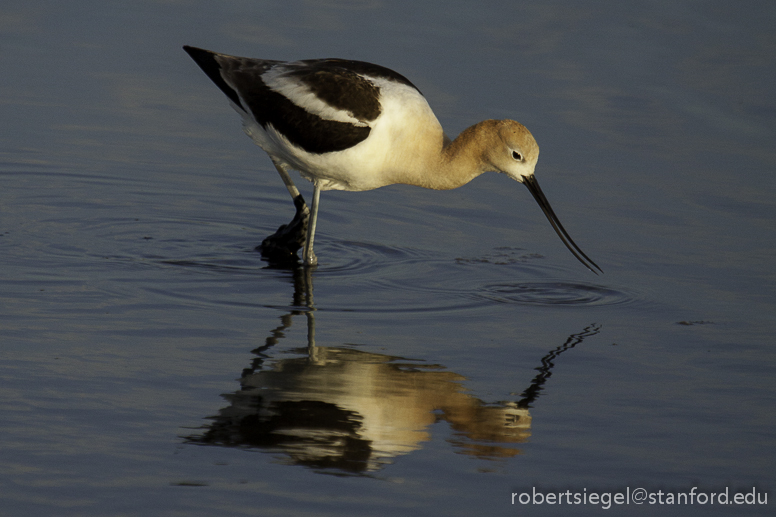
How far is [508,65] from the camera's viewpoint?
37.6ft

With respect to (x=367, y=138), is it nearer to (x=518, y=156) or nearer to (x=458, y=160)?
(x=458, y=160)

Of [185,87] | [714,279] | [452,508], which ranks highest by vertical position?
[185,87]

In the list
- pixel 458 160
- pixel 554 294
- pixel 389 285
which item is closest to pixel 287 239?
pixel 389 285

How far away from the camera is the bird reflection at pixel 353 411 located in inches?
186

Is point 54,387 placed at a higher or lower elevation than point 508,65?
lower

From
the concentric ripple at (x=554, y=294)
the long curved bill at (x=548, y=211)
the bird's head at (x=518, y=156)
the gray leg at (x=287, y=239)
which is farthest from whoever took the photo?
the gray leg at (x=287, y=239)

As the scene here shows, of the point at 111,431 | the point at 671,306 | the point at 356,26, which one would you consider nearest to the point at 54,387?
the point at 111,431

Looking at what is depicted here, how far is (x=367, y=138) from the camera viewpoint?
23.3ft

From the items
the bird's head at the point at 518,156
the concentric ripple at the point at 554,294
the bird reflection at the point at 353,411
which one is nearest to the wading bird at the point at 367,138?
the bird's head at the point at 518,156

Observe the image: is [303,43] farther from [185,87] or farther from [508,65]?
[508,65]

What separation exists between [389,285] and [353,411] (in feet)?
6.18

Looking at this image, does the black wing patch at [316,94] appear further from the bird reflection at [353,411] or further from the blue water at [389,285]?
the bird reflection at [353,411]

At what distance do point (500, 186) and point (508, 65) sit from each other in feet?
9.00

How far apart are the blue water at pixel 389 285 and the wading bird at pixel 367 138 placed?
50 centimetres
